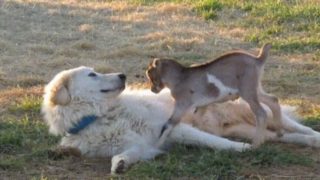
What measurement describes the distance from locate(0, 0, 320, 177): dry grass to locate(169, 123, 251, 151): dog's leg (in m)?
0.68

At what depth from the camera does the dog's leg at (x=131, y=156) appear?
5641mm

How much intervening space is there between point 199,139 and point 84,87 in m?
1.02

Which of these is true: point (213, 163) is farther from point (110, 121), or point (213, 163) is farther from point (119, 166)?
point (110, 121)

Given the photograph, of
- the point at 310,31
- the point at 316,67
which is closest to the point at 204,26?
the point at 310,31

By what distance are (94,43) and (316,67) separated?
11.9ft

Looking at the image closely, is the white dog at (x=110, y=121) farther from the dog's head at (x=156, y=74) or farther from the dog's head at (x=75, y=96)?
the dog's head at (x=156, y=74)

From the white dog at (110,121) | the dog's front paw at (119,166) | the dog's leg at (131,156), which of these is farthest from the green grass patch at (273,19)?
the dog's front paw at (119,166)

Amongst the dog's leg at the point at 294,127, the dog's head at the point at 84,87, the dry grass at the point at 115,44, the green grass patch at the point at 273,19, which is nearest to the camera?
the dog's head at the point at 84,87

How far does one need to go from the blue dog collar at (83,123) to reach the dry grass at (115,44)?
1678 millimetres

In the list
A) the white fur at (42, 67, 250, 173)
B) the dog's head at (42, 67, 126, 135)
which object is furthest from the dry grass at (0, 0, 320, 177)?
the dog's head at (42, 67, 126, 135)

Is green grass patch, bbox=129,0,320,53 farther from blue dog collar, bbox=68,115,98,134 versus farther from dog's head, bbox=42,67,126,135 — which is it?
blue dog collar, bbox=68,115,98,134

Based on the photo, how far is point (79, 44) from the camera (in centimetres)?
1141

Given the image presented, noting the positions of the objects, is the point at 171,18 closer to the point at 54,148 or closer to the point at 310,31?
the point at 310,31

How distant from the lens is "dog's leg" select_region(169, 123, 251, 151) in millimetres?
6027
